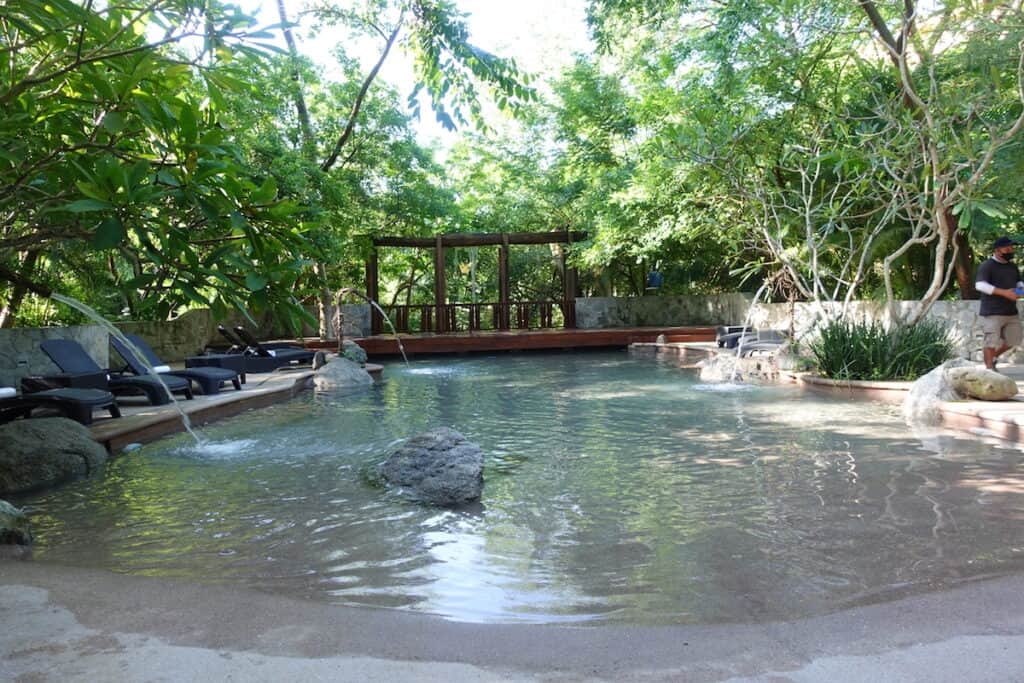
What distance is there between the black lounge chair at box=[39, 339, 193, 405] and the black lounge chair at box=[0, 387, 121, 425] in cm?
65

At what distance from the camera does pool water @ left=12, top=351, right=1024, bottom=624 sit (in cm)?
349

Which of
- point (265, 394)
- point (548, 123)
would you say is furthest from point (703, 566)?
point (548, 123)

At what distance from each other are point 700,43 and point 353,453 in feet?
30.9

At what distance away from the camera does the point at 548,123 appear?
22.9 m

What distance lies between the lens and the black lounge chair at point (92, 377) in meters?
8.08

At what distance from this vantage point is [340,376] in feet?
39.8

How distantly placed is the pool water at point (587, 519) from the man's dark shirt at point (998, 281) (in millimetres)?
1570

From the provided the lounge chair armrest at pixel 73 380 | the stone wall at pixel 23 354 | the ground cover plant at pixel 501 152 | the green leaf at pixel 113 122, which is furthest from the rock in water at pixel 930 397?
the stone wall at pixel 23 354

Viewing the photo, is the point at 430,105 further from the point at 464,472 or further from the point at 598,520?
the point at 598,520

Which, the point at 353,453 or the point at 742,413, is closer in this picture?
the point at 353,453

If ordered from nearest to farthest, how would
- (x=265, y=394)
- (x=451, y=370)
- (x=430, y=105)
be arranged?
(x=430, y=105)
(x=265, y=394)
(x=451, y=370)

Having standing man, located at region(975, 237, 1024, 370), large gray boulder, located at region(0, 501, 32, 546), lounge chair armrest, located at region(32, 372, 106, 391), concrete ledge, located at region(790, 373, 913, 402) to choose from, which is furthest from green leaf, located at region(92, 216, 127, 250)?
concrete ledge, located at region(790, 373, 913, 402)

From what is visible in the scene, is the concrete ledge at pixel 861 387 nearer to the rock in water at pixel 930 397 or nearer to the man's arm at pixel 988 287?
the rock in water at pixel 930 397

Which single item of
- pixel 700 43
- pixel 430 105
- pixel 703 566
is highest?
pixel 700 43
